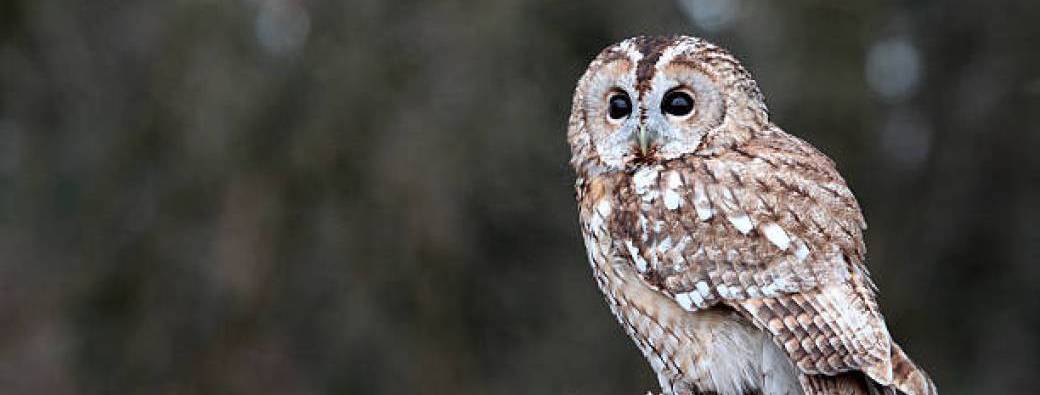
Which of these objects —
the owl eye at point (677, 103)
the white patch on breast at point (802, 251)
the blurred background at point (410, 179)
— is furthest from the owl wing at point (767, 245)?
the blurred background at point (410, 179)

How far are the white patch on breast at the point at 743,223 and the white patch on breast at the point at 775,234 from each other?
25 millimetres

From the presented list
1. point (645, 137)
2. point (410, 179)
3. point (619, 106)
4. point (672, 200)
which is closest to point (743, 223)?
point (672, 200)

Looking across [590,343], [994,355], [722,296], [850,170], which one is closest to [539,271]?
[590,343]

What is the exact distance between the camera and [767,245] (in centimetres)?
320

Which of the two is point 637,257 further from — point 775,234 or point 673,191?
point 775,234

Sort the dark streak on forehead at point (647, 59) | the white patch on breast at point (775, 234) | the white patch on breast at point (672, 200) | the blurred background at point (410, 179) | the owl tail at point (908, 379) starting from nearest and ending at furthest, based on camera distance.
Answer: the owl tail at point (908, 379) < the white patch on breast at point (775, 234) < the white patch on breast at point (672, 200) < the dark streak on forehead at point (647, 59) < the blurred background at point (410, 179)

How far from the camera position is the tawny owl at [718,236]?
308cm

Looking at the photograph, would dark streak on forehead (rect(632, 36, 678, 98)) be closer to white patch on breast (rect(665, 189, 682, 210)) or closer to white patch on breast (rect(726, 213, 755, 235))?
white patch on breast (rect(665, 189, 682, 210))

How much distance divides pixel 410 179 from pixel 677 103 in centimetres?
225

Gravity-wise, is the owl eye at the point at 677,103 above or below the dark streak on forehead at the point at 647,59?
below

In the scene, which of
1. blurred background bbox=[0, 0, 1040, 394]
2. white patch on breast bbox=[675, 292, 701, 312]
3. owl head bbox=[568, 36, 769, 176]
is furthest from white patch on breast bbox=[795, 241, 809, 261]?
blurred background bbox=[0, 0, 1040, 394]

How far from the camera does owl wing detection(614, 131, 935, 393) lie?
308 centimetres

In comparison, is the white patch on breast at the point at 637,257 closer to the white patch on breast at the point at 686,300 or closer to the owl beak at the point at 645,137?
the white patch on breast at the point at 686,300

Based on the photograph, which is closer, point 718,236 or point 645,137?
point 718,236
